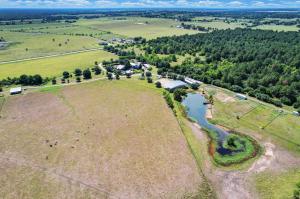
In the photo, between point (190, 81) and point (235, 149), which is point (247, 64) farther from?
point (235, 149)

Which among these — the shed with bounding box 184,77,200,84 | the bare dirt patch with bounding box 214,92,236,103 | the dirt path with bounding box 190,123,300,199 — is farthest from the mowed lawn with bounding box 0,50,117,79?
the dirt path with bounding box 190,123,300,199

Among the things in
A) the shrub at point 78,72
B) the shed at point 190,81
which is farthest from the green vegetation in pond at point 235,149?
the shrub at point 78,72

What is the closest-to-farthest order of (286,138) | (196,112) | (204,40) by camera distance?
(286,138) < (196,112) < (204,40)

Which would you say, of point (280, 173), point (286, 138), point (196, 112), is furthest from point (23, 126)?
point (286, 138)

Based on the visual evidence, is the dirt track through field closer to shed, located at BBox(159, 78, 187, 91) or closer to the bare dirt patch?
the bare dirt patch

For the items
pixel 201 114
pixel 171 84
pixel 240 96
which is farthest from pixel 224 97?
pixel 171 84

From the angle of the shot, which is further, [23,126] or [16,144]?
[23,126]

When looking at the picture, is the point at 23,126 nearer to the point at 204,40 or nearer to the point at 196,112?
the point at 196,112
